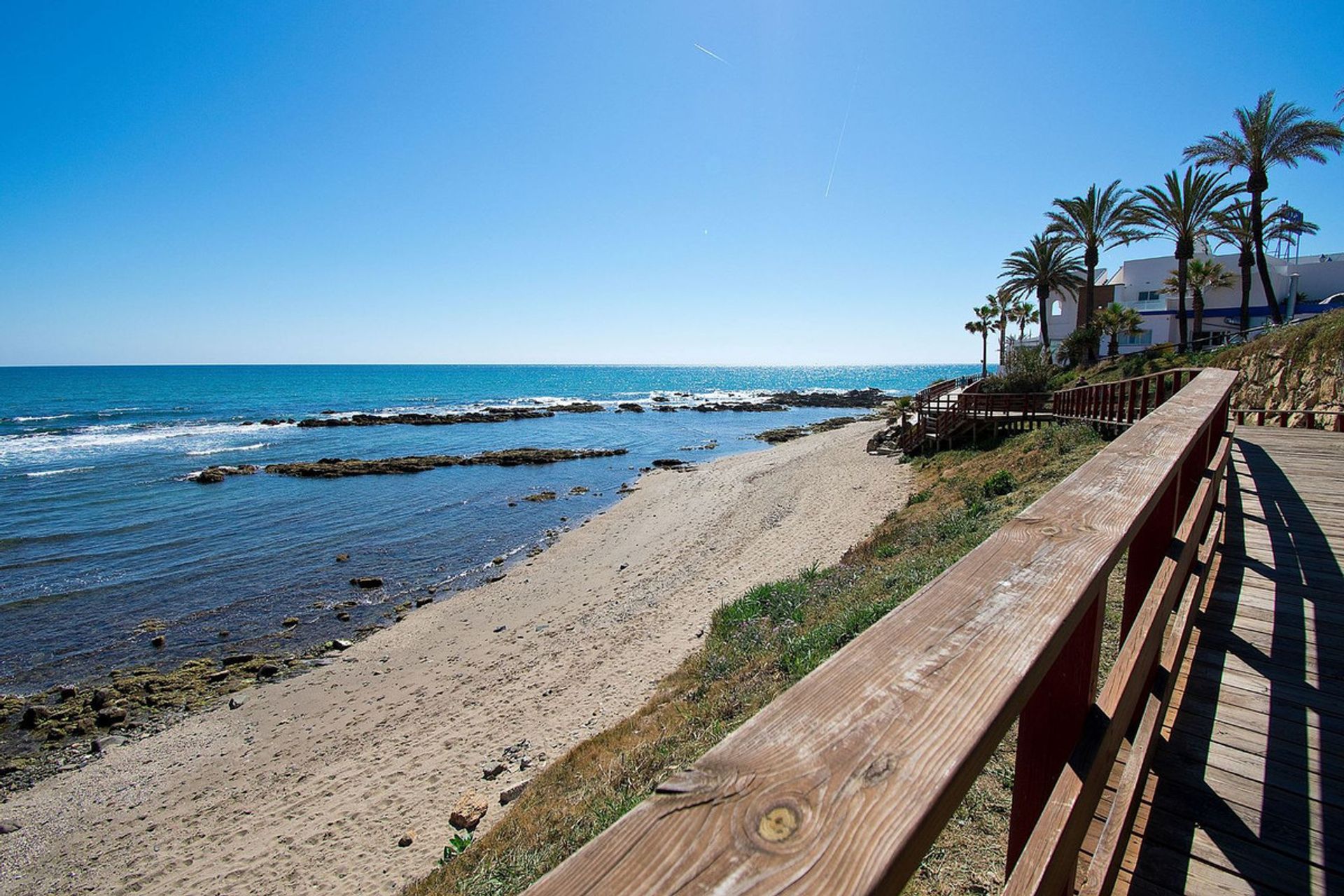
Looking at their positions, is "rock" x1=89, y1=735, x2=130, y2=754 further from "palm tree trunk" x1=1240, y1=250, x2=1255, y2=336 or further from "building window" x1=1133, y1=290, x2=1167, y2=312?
"building window" x1=1133, y1=290, x2=1167, y2=312

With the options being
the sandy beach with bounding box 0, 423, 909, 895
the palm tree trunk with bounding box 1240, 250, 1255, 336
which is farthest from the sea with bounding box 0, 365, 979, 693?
the palm tree trunk with bounding box 1240, 250, 1255, 336

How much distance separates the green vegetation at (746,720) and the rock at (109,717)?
27.1 ft

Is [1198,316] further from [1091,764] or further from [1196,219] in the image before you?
[1091,764]

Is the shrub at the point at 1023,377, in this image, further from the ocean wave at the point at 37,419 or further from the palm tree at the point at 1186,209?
the ocean wave at the point at 37,419

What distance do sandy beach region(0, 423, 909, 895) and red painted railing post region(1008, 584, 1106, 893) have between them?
675cm

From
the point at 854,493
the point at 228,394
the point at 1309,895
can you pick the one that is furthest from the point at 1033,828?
the point at 228,394

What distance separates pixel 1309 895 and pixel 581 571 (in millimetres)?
15384

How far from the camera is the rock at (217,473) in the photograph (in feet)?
97.5

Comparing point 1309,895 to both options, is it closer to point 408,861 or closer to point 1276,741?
point 1276,741

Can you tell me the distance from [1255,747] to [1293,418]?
14832 millimetres

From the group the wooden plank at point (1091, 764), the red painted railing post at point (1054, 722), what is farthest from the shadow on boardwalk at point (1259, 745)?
the red painted railing post at point (1054, 722)

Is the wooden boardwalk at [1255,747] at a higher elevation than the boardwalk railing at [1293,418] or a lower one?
lower

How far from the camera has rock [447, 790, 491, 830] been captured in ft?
22.0

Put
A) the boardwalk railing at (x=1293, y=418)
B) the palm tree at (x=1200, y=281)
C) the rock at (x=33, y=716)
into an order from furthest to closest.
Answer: the palm tree at (x=1200, y=281)
the rock at (x=33, y=716)
the boardwalk railing at (x=1293, y=418)
